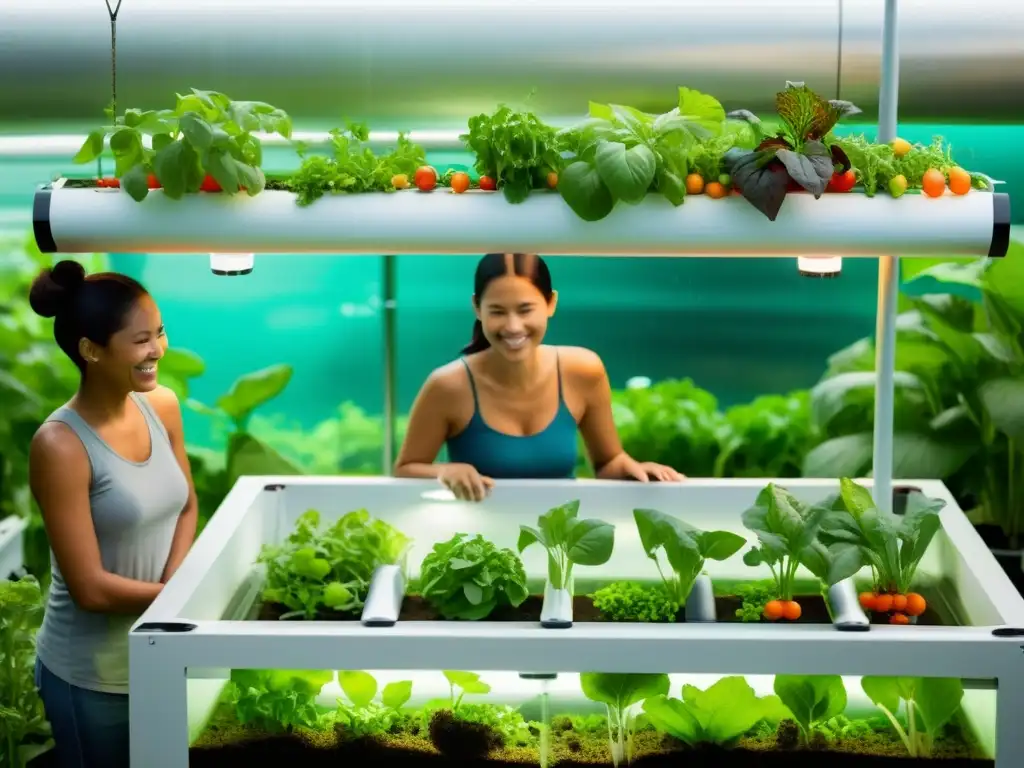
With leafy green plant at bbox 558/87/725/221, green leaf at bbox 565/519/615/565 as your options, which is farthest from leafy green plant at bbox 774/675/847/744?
leafy green plant at bbox 558/87/725/221

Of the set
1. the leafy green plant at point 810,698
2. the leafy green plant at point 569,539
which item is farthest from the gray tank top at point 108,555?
the leafy green plant at point 810,698

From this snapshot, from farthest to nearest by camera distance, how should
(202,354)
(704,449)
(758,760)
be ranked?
(202,354) → (704,449) → (758,760)

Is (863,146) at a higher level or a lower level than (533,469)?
higher

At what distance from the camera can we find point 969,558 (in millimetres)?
2977

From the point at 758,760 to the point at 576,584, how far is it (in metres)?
0.54

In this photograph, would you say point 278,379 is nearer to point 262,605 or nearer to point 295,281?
point 295,281

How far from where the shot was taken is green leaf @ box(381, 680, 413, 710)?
267 centimetres

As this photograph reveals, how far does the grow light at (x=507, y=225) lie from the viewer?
267cm

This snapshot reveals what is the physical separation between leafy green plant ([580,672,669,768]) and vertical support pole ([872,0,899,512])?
87 centimetres

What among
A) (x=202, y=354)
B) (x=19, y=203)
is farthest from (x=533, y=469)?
(x=19, y=203)

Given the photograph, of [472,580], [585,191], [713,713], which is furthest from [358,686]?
[585,191]

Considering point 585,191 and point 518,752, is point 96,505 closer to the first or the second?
point 518,752

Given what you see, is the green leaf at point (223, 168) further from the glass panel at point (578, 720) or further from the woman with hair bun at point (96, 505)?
the glass panel at point (578, 720)

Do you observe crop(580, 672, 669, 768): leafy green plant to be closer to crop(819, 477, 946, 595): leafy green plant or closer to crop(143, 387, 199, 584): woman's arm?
crop(819, 477, 946, 595): leafy green plant
